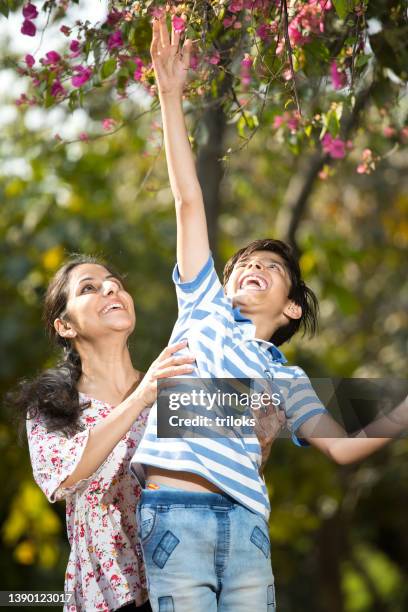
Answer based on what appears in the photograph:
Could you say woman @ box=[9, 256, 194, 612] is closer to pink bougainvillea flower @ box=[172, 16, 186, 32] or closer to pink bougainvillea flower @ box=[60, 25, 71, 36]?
pink bougainvillea flower @ box=[60, 25, 71, 36]

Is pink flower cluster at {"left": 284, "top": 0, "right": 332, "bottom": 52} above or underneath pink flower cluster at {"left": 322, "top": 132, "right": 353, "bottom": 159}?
above

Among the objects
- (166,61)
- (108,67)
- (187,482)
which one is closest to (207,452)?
(187,482)

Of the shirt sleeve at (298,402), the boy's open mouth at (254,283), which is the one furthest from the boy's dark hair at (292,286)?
the shirt sleeve at (298,402)

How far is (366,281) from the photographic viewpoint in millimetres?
10875

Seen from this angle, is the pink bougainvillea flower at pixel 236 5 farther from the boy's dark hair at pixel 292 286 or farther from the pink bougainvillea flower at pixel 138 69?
the boy's dark hair at pixel 292 286

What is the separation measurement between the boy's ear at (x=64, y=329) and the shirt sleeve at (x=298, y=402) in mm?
809

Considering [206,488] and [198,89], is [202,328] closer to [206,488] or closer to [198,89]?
[206,488]

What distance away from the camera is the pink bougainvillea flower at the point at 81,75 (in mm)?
3123

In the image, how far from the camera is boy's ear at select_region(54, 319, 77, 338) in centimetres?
312

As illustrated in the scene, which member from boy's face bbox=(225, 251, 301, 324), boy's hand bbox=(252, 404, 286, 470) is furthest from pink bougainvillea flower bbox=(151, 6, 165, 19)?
boy's hand bbox=(252, 404, 286, 470)

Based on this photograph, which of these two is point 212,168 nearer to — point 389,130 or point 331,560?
point 389,130

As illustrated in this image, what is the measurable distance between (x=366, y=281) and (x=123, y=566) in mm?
8446

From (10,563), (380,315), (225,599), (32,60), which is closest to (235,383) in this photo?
(225,599)

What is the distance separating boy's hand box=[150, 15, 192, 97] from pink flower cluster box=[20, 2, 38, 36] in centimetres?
53
